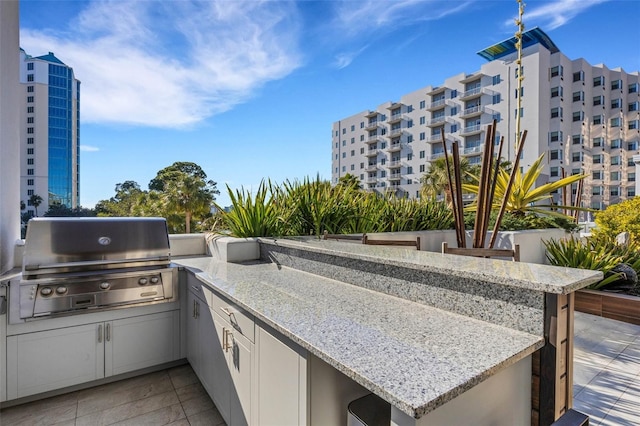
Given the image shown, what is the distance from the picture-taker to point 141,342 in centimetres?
254

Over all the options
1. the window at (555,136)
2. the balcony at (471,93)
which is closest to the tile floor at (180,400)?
the window at (555,136)

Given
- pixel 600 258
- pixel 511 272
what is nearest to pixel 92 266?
pixel 511 272

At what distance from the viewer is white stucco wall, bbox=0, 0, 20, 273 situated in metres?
2.65

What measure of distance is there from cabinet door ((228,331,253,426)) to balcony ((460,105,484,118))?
2958 centimetres

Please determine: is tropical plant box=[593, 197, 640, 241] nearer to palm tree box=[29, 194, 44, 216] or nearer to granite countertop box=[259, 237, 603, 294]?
granite countertop box=[259, 237, 603, 294]

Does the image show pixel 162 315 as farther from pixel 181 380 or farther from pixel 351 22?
pixel 351 22

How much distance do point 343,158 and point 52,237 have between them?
1531 inches

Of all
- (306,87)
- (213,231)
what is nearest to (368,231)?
(213,231)

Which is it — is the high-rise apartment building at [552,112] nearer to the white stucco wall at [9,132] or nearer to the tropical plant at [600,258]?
the tropical plant at [600,258]

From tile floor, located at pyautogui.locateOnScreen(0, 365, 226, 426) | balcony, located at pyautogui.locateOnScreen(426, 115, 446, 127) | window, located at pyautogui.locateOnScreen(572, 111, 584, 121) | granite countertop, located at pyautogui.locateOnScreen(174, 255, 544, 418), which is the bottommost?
tile floor, located at pyautogui.locateOnScreen(0, 365, 226, 426)

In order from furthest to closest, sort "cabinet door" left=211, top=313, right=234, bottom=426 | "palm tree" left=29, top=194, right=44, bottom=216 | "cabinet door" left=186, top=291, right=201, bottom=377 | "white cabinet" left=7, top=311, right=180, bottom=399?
"palm tree" left=29, top=194, right=44, bottom=216, "cabinet door" left=186, top=291, right=201, bottom=377, "white cabinet" left=7, top=311, right=180, bottom=399, "cabinet door" left=211, top=313, right=234, bottom=426

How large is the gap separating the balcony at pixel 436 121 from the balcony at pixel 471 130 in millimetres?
2114

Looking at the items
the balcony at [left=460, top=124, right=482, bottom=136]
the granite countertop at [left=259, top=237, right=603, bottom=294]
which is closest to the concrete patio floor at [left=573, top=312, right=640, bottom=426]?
the granite countertop at [left=259, top=237, right=603, bottom=294]

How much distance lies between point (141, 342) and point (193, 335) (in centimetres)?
46
